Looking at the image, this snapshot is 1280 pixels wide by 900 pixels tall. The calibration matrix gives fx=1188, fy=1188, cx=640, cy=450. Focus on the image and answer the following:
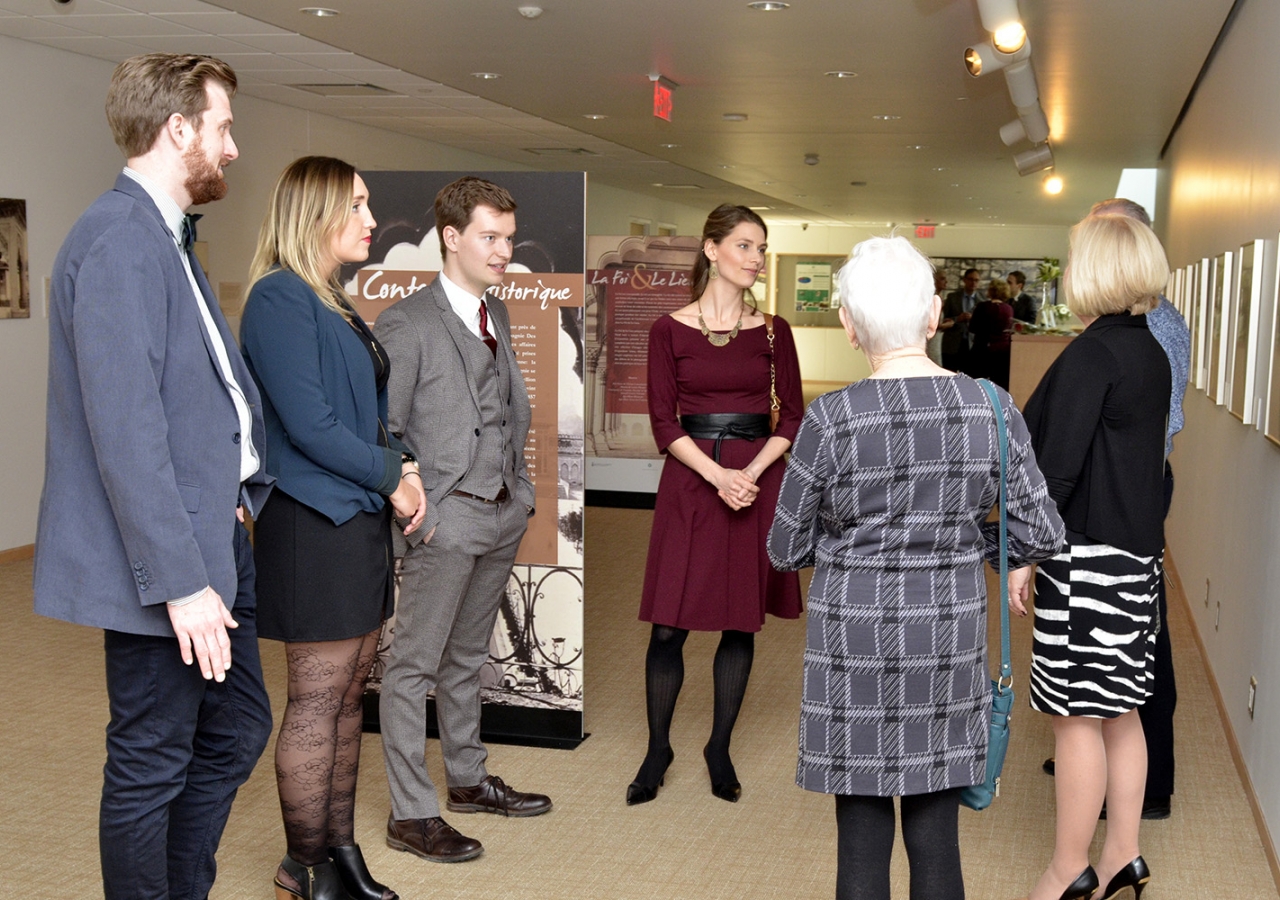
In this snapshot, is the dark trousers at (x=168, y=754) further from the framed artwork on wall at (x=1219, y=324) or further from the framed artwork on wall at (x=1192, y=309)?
the framed artwork on wall at (x=1192, y=309)

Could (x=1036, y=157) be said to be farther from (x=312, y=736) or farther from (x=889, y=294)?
(x=312, y=736)

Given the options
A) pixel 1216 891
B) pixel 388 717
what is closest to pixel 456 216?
pixel 388 717

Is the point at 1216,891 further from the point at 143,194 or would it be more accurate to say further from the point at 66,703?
the point at 66,703

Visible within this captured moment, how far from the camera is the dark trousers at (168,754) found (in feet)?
6.93

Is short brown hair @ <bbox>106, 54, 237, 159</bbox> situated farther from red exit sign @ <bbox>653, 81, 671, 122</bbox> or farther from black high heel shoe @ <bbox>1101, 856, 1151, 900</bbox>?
red exit sign @ <bbox>653, 81, 671, 122</bbox>

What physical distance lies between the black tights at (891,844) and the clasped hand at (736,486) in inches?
57.5

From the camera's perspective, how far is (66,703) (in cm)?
457

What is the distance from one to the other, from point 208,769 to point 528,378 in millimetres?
1962

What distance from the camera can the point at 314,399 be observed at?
2.56 metres

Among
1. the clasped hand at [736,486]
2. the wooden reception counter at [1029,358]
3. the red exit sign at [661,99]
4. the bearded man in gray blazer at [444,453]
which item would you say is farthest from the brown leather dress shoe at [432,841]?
the wooden reception counter at [1029,358]

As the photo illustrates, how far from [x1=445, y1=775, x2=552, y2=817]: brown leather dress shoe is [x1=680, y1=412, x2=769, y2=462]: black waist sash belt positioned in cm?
118

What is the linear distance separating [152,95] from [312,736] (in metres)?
1.46

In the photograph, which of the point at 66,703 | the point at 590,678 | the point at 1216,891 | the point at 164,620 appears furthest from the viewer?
the point at 590,678

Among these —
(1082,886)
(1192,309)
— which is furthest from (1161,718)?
(1192,309)
